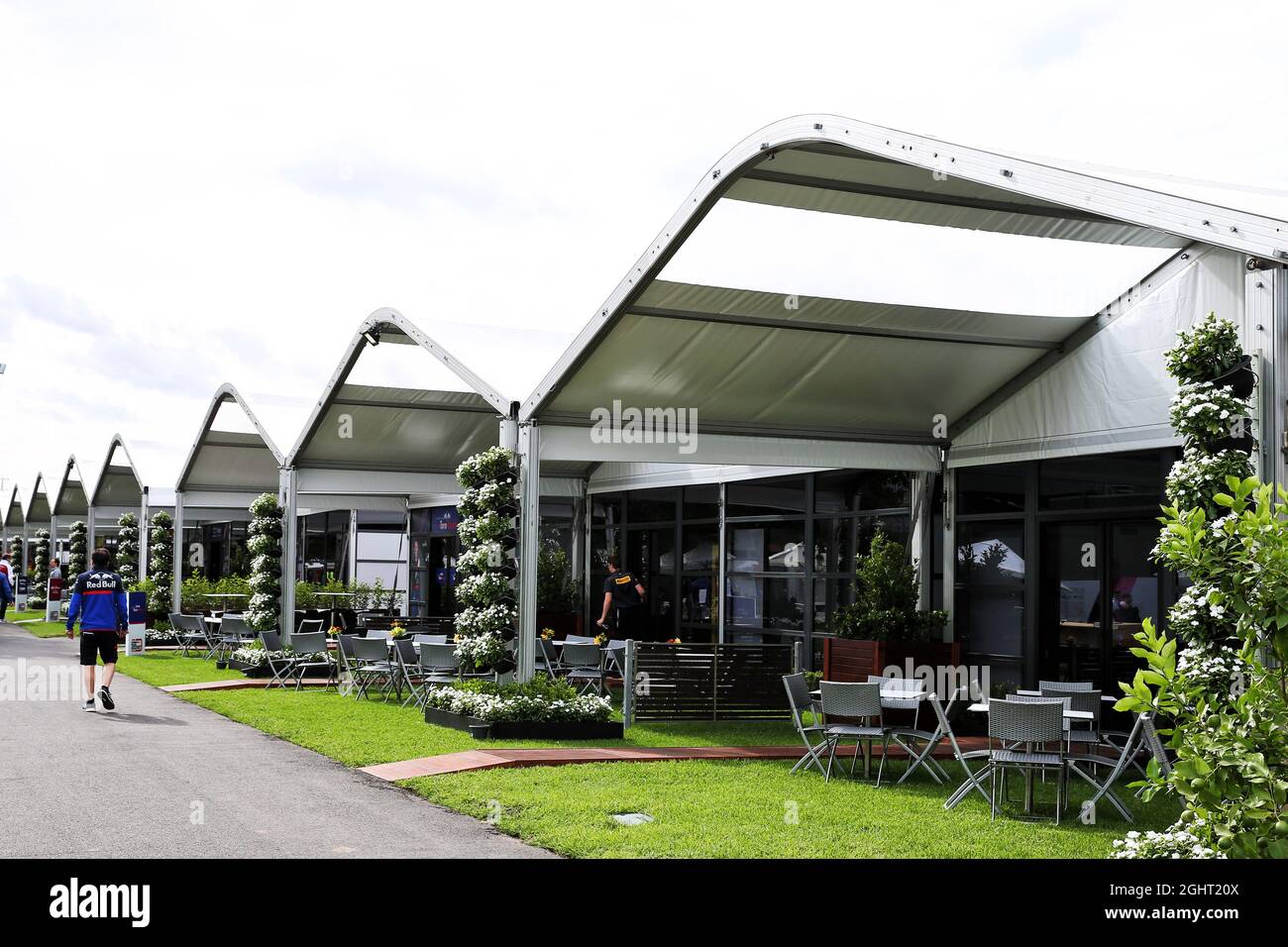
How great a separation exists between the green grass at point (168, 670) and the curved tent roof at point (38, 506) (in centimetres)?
2092

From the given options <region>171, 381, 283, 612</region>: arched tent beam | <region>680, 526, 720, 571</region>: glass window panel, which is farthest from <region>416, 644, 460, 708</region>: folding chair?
<region>171, 381, 283, 612</region>: arched tent beam

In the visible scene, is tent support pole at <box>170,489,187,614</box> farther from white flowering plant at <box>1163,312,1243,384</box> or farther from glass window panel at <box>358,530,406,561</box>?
white flowering plant at <box>1163,312,1243,384</box>

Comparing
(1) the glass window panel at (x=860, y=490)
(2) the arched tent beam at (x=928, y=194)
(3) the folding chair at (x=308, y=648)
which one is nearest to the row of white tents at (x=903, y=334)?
(2) the arched tent beam at (x=928, y=194)

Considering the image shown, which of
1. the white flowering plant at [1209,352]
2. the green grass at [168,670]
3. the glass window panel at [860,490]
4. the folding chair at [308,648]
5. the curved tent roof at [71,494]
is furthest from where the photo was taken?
the curved tent roof at [71,494]

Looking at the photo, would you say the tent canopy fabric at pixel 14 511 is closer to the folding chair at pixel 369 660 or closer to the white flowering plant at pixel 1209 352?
the folding chair at pixel 369 660

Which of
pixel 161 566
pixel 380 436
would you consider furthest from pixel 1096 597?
pixel 161 566

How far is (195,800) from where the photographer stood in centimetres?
805

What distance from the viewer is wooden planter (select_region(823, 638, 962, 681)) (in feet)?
40.8

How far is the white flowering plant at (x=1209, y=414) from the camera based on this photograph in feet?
24.1

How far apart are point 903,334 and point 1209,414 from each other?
426 cm

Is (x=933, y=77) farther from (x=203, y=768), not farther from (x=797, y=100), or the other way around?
(x=203, y=768)

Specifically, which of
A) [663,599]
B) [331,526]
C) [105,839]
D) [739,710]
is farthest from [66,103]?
[331,526]

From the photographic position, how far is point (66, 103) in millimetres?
7516

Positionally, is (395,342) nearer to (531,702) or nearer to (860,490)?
(531,702)
